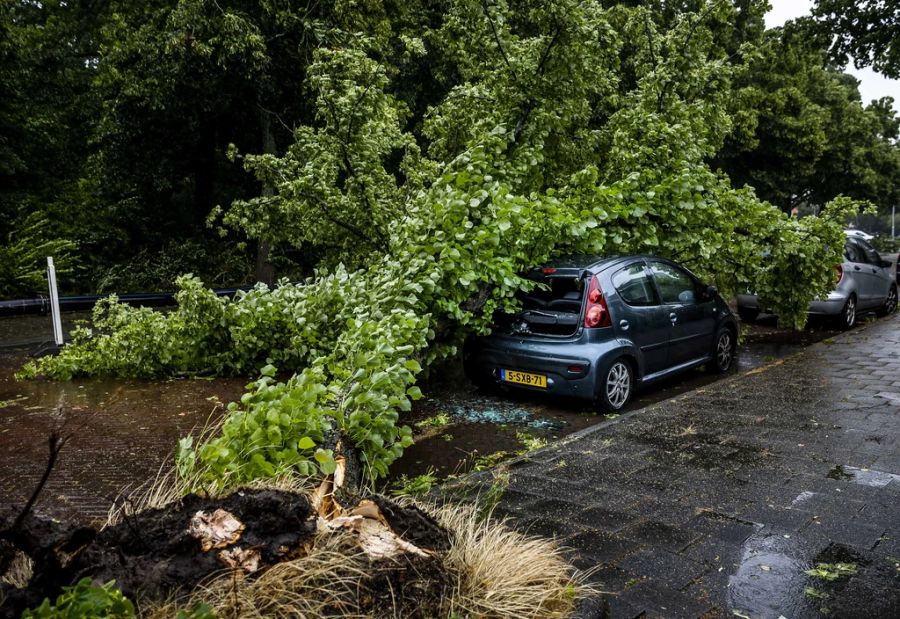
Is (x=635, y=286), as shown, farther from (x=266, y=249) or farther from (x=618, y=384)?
(x=266, y=249)

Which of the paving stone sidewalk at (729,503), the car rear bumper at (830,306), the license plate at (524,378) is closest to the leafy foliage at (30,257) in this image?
the license plate at (524,378)

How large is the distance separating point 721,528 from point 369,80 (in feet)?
25.6

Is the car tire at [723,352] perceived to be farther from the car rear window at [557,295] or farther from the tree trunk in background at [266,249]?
the tree trunk in background at [266,249]

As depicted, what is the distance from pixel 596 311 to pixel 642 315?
78 cm

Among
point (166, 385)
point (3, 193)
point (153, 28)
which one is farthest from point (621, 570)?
point (3, 193)

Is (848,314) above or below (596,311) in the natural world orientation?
below

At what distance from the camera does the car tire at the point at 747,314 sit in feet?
46.1

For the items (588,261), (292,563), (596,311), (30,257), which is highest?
(30,257)

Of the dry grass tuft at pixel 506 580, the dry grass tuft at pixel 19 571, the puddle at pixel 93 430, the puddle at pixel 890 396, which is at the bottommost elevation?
the puddle at pixel 890 396

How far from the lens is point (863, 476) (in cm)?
472

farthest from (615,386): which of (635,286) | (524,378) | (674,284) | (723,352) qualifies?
(723,352)

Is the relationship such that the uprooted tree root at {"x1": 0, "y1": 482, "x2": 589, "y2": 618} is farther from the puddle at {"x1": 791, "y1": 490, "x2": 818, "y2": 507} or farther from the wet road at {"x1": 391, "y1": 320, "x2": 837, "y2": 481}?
the wet road at {"x1": 391, "y1": 320, "x2": 837, "y2": 481}

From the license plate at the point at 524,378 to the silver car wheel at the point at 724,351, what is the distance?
3350mm

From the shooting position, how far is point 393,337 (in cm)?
552
